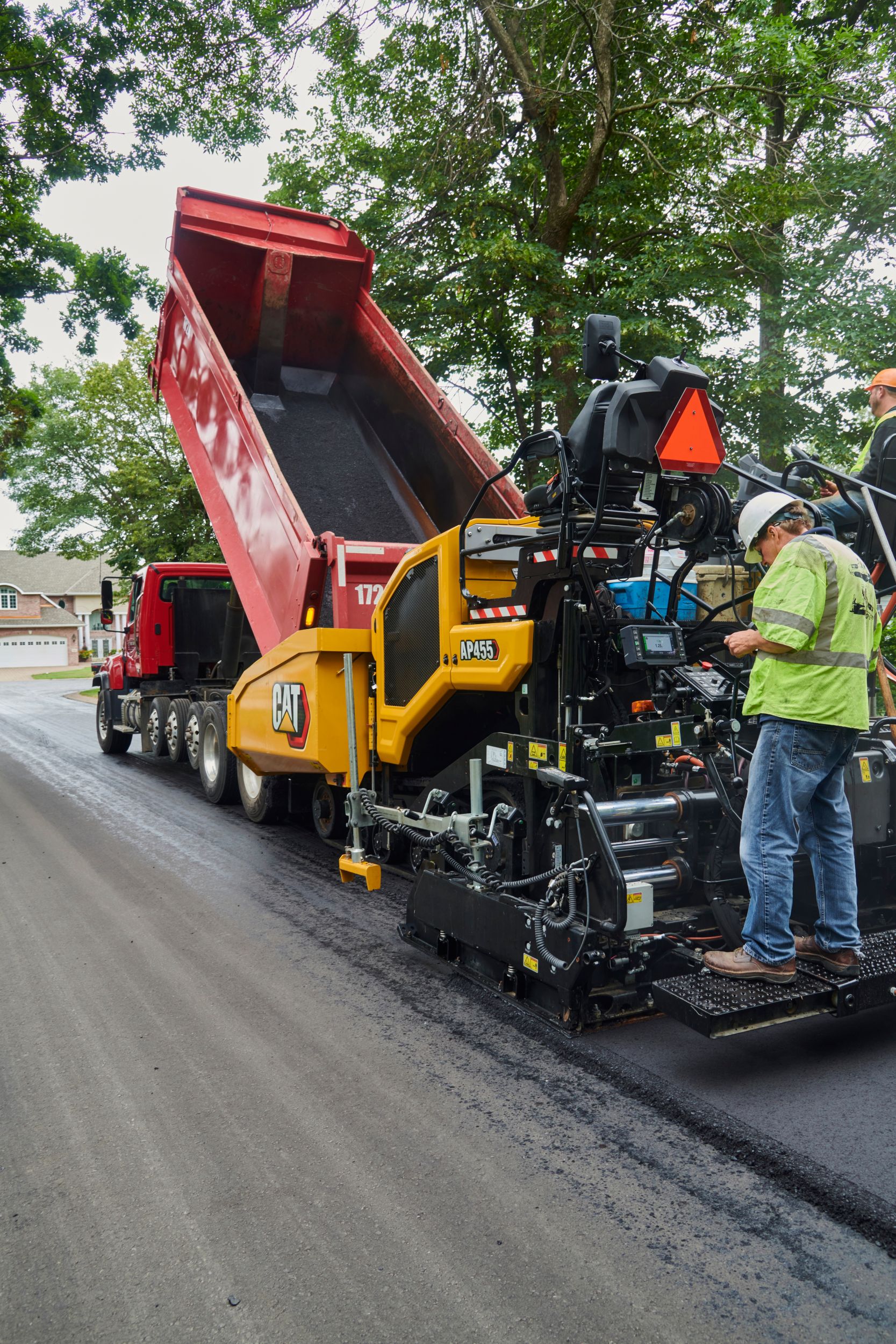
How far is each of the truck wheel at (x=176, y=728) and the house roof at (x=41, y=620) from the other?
44.6 meters

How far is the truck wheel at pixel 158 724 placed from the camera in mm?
10855

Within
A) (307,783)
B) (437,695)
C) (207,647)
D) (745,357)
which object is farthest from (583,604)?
(745,357)

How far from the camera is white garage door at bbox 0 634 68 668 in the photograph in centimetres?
5044

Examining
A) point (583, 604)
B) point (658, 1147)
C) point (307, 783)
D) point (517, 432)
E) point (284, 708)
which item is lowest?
point (658, 1147)

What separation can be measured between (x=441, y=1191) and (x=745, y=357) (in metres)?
→ 11.6

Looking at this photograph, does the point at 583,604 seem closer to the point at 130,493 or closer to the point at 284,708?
the point at 284,708

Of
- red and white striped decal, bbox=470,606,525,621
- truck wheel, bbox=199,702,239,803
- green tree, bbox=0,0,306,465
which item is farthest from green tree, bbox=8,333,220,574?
red and white striped decal, bbox=470,606,525,621

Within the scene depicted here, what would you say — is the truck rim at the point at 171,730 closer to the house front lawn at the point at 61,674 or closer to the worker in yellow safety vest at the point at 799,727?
the worker in yellow safety vest at the point at 799,727

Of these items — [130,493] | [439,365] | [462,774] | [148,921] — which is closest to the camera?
[462,774]

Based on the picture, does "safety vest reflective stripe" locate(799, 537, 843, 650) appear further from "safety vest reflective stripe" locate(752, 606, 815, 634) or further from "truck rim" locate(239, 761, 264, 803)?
"truck rim" locate(239, 761, 264, 803)

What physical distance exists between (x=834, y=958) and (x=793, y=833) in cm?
47

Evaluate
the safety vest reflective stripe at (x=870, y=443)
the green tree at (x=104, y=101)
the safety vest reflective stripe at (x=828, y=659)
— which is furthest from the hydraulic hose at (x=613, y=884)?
the green tree at (x=104, y=101)

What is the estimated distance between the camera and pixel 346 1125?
3146 mm

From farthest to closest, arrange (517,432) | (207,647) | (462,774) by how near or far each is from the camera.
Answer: (517,432) → (207,647) → (462,774)
